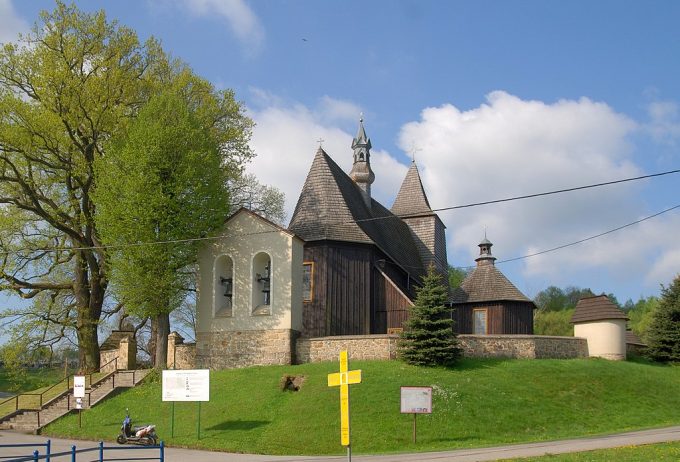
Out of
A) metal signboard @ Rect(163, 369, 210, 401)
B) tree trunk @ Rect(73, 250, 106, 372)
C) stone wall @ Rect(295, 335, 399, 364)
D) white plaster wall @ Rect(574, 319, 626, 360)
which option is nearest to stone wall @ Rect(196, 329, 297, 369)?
stone wall @ Rect(295, 335, 399, 364)

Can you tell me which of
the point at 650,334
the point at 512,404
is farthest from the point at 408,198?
the point at 512,404

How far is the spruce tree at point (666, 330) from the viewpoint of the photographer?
115 feet

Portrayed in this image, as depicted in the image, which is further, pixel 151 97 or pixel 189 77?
pixel 189 77

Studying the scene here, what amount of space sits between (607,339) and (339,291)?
13.0 metres

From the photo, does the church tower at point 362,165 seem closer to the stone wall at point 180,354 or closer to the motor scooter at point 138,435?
the stone wall at point 180,354

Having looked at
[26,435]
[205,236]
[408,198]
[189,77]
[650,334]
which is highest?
[189,77]

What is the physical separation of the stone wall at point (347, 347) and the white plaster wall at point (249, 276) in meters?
1.14

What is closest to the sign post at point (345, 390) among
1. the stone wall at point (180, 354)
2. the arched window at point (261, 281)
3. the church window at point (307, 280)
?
the arched window at point (261, 281)

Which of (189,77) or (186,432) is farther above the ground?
(189,77)

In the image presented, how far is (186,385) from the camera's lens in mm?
23766

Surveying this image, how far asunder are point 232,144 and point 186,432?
18.4 metres

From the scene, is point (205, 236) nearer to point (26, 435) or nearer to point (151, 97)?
point (151, 97)

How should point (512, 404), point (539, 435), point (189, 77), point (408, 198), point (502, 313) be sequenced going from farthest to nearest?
point (408, 198)
point (502, 313)
point (189, 77)
point (512, 404)
point (539, 435)

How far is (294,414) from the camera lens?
23.2 m
